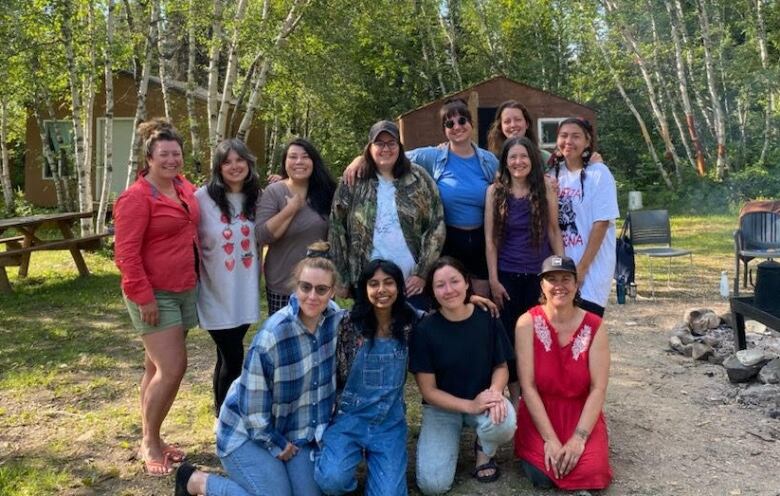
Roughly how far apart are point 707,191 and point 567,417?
1428cm

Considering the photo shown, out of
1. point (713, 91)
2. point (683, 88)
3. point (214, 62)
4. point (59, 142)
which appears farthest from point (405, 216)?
point (59, 142)

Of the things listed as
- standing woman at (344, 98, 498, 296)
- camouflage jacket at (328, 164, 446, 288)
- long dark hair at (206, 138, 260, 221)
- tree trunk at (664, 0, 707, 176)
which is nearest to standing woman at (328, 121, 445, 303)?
camouflage jacket at (328, 164, 446, 288)

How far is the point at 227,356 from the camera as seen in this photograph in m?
3.75

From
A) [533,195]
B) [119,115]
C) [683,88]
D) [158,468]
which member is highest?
[683,88]

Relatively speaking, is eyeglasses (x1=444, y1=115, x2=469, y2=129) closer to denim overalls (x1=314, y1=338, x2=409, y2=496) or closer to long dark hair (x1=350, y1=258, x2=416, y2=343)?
long dark hair (x1=350, y1=258, x2=416, y2=343)

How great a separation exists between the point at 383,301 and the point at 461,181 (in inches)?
33.7

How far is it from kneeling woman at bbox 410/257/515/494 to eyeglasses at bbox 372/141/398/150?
25.0 inches

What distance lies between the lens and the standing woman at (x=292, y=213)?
11.8 ft

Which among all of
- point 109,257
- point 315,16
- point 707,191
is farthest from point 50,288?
point 707,191

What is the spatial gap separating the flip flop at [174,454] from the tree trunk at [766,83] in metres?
16.2

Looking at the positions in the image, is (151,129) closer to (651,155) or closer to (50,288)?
(50,288)

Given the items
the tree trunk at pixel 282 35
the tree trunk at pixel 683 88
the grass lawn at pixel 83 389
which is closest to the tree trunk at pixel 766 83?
the tree trunk at pixel 683 88

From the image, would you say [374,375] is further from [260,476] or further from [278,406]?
[260,476]

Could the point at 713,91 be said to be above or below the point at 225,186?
above
